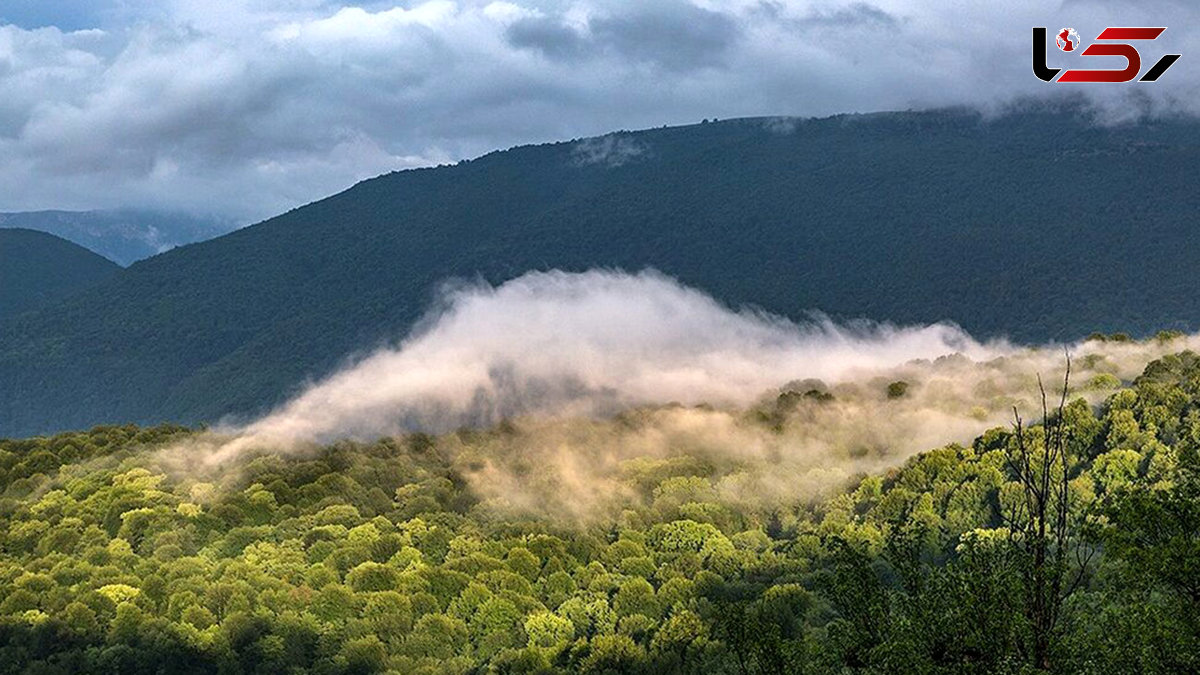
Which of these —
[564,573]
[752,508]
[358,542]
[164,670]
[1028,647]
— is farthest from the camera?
[752,508]

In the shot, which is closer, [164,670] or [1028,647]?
[1028,647]

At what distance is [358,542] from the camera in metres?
162

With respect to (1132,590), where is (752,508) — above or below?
below

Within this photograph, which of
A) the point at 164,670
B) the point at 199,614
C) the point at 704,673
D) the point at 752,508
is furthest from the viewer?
the point at 752,508

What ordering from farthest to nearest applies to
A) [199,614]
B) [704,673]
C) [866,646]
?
1. [199,614]
2. [704,673]
3. [866,646]

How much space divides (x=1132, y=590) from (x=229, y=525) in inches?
6217

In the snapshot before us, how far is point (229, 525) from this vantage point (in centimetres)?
17475

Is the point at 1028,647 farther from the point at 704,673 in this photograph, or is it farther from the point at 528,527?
the point at 528,527

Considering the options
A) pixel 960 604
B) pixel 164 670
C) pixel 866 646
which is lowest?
pixel 164 670

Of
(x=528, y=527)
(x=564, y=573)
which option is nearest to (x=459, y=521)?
(x=528, y=527)

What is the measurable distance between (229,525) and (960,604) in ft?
519

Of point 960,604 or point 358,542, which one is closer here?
point 960,604

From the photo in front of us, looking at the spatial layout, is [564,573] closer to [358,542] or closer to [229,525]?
[358,542]

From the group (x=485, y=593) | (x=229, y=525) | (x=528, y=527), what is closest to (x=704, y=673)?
(x=485, y=593)
